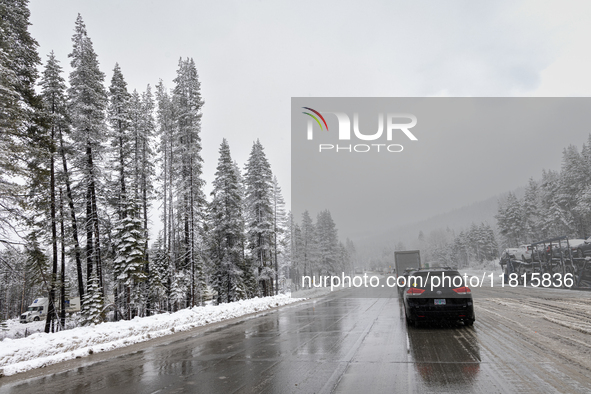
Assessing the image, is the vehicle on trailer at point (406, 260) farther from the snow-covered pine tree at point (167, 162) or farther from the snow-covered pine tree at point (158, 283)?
the snow-covered pine tree at point (158, 283)

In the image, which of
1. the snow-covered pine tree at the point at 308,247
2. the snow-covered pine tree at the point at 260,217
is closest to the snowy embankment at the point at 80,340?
the snow-covered pine tree at the point at 260,217

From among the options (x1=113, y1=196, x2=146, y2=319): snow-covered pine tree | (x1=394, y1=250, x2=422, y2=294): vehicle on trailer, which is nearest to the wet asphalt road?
(x1=113, y1=196, x2=146, y2=319): snow-covered pine tree

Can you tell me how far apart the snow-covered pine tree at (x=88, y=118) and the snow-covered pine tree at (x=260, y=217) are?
15.8 meters

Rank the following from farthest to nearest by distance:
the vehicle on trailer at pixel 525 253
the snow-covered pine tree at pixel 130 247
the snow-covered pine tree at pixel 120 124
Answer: the vehicle on trailer at pixel 525 253, the snow-covered pine tree at pixel 120 124, the snow-covered pine tree at pixel 130 247

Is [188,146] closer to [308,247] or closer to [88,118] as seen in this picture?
[88,118]

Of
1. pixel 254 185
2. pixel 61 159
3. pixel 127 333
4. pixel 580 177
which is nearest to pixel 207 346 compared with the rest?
pixel 127 333

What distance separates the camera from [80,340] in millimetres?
9711

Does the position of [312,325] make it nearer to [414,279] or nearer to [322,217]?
[414,279]

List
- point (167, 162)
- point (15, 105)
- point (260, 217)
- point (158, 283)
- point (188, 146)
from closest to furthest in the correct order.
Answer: point (15, 105) < point (188, 146) < point (158, 283) < point (167, 162) < point (260, 217)

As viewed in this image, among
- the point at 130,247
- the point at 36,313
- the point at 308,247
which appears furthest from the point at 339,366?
the point at 308,247

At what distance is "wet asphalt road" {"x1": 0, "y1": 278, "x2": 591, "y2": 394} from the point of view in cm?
556

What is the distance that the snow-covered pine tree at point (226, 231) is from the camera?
109 ft

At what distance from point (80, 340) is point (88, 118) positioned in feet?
56.5

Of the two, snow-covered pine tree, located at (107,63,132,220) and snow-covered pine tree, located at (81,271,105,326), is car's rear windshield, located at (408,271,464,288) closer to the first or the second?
snow-covered pine tree, located at (81,271,105,326)
